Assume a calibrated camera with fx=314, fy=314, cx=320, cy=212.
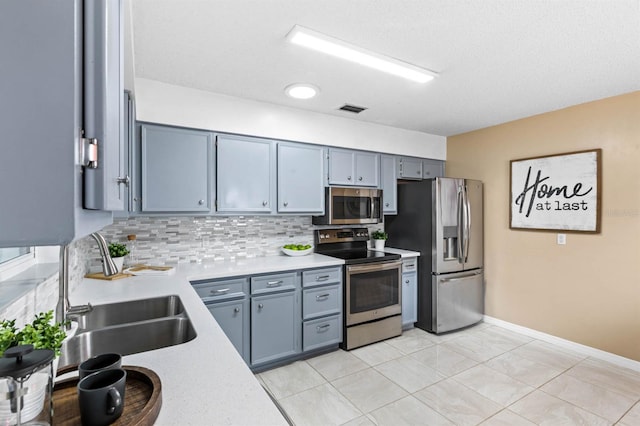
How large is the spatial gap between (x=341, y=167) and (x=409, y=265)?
1417 millimetres

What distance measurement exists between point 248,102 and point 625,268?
381 centimetres

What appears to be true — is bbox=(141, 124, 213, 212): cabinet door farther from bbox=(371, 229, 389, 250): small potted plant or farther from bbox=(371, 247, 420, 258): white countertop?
bbox=(371, 247, 420, 258): white countertop

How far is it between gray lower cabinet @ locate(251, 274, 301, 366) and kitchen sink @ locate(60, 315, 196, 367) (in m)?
1.18

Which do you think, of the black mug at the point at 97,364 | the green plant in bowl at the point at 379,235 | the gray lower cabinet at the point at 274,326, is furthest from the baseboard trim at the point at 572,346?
the black mug at the point at 97,364

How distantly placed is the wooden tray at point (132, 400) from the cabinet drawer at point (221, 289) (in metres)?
1.51

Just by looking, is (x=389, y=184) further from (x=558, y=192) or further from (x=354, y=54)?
(x=354, y=54)

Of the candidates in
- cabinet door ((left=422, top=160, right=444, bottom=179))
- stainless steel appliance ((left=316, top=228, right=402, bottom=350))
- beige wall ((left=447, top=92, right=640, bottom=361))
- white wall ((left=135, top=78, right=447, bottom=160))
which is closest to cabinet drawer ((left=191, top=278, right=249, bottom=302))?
stainless steel appliance ((left=316, top=228, right=402, bottom=350))

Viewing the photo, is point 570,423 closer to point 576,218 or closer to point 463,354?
point 463,354

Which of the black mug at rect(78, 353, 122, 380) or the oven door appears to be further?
the oven door

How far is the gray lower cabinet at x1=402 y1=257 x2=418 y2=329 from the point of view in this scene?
3.68 meters

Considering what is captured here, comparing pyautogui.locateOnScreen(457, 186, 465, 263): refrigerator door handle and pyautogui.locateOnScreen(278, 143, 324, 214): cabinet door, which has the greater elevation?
pyautogui.locateOnScreen(278, 143, 324, 214): cabinet door

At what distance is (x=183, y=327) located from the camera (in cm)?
154

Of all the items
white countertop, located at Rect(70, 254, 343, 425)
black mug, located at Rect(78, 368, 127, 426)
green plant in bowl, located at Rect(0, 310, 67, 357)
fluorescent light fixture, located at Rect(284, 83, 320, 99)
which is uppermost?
fluorescent light fixture, located at Rect(284, 83, 320, 99)

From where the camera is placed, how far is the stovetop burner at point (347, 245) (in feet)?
11.4
